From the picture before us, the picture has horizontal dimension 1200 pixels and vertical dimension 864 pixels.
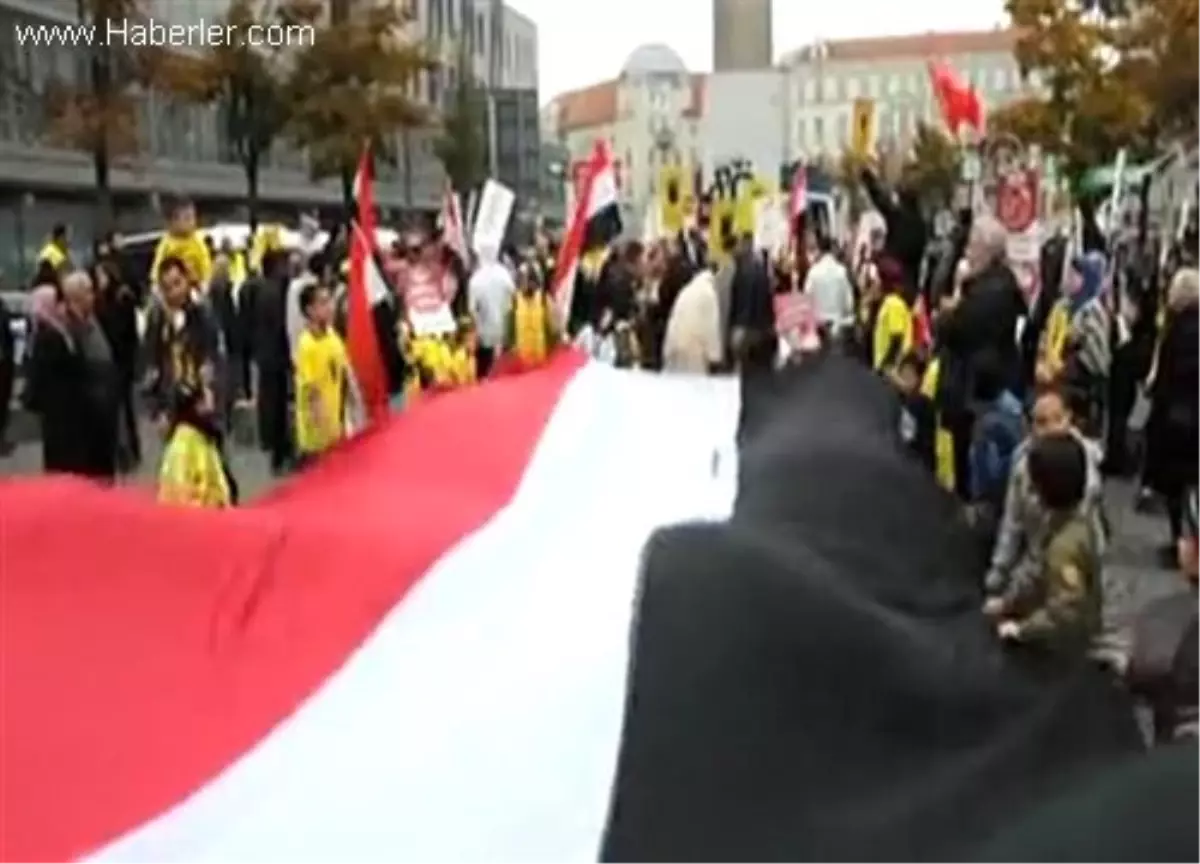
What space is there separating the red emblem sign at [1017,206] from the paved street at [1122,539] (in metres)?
1.77

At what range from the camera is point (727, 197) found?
97.1 ft

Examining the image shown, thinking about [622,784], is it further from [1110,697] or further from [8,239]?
[8,239]

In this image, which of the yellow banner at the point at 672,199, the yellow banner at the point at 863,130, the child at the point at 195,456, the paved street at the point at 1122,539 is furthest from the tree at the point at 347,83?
the child at the point at 195,456

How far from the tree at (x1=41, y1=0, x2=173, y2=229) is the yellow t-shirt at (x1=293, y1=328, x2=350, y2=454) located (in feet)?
56.2

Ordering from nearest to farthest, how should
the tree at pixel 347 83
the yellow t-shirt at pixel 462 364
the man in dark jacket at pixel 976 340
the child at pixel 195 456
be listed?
the child at pixel 195 456 → the man in dark jacket at pixel 976 340 → the yellow t-shirt at pixel 462 364 → the tree at pixel 347 83

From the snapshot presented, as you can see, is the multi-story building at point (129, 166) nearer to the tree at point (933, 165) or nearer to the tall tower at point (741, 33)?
the tall tower at point (741, 33)

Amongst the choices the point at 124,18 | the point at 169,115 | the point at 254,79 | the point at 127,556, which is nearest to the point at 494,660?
the point at 127,556

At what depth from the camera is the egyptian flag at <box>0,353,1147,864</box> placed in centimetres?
392

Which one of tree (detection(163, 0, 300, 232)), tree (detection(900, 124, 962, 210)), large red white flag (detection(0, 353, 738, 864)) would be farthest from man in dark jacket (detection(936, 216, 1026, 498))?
tree (detection(900, 124, 962, 210))

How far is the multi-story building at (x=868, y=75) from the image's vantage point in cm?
14888

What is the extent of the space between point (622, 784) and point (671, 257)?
68.6ft

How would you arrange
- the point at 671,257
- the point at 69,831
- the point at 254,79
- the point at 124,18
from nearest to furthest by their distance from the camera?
the point at 69,831
the point at 671,257
the point at 124,18
the point at 254,79

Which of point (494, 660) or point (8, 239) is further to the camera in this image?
point (8, 239)

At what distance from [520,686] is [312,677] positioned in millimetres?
435
